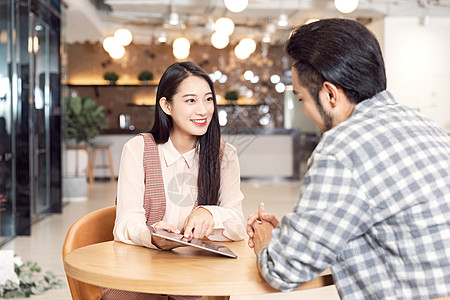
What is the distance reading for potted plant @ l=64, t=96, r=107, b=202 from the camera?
8969 mm

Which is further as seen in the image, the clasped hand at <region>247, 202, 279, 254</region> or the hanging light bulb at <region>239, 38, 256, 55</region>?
the hanging light bulb at <region>239, 38, 256, 55</region>

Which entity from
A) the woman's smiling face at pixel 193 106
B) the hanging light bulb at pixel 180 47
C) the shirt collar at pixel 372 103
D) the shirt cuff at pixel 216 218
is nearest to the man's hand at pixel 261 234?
the shirt cuff at pixel 216 218

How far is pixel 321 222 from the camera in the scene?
1.30 m

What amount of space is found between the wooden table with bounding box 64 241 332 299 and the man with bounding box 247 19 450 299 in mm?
104

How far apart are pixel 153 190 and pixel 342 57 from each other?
1.03m

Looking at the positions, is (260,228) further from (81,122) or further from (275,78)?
(275,78)

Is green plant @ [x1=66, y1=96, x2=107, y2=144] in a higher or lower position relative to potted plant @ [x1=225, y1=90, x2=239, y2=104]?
lower

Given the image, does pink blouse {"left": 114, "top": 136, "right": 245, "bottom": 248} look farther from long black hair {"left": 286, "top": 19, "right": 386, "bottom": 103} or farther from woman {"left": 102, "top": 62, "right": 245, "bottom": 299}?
long black hair {"left": 286, "top": 19, "right": 386, "bottom": 103}

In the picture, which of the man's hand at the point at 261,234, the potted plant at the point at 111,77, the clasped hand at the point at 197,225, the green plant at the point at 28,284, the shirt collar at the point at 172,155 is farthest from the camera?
the potted plant at the point at 111,77

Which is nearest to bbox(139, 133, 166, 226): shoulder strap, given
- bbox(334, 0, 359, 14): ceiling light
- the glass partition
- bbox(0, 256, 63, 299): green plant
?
bbox(0, 256, 63, 299): green plant

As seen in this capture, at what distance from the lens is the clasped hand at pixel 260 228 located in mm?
1675

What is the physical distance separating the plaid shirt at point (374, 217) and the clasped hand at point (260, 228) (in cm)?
29

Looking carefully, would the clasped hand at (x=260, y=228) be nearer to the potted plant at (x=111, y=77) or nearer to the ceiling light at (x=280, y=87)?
the potted plant at (x=111, y=77)

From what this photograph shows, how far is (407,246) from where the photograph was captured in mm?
1309
